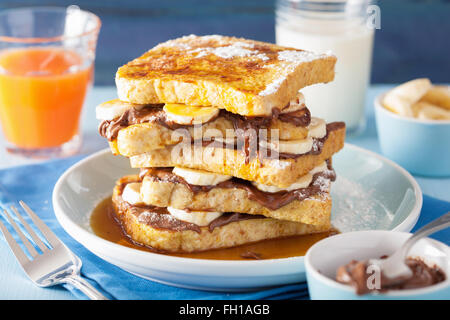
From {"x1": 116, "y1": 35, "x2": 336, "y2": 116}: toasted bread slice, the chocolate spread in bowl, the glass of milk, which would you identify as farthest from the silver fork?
the glass of milk

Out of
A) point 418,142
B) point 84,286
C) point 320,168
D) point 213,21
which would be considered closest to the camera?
point 84,286

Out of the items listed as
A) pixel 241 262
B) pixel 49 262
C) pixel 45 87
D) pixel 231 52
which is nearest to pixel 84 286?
pixel 49 262

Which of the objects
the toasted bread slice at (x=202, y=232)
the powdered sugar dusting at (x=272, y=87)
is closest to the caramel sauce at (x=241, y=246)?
the toasted bread slice at (x=202, y=232)

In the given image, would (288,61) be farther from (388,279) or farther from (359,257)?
(388,279)

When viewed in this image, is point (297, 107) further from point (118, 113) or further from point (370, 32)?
point (370, 32)

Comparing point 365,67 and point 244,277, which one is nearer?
point 244,277

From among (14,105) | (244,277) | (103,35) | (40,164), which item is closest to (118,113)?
(244,277)

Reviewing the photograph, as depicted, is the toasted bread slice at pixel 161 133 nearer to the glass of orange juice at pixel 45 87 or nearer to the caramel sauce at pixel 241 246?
the caramel sauce at pixel 241 246
